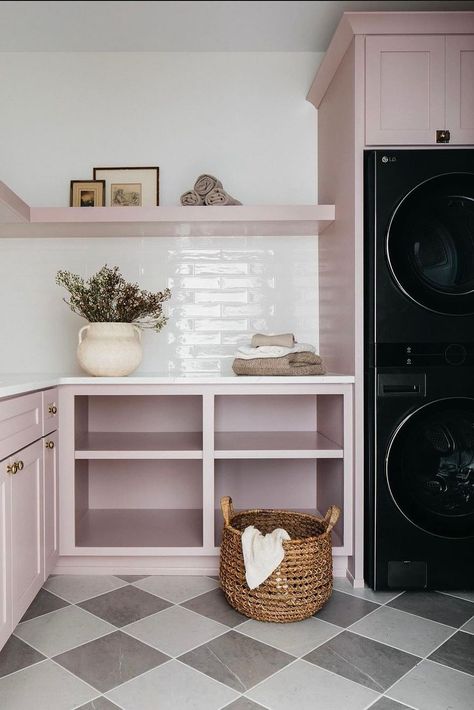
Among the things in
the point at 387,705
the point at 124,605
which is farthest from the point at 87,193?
the point at 387,705

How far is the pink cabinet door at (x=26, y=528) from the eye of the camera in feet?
5.97

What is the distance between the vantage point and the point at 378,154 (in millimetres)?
2303

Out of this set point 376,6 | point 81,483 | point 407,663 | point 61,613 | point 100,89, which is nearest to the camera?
point 407,663

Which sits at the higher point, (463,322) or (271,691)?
(463,322)

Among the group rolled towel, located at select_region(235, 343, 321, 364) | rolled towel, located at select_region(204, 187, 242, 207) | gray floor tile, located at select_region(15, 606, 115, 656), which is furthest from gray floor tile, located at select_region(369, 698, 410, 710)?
rolled towel, located at select_region(204, 187, 242, 207)

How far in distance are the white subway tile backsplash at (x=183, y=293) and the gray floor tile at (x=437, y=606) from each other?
1.34m

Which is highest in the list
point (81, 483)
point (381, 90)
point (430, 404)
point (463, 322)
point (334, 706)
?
point (381, 90)

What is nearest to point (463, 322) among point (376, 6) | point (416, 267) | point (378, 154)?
point (416, 267)

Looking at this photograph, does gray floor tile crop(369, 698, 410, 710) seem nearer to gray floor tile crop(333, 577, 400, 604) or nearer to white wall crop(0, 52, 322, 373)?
gray floor tile crop(333, 577, 400, 604)

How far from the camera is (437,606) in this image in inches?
87.4

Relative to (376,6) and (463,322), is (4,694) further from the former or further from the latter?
(376,6)

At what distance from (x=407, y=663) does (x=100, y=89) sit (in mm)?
2948

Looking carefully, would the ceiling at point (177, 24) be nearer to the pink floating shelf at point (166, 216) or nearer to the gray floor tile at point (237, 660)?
the pink floating shelf at point (166, 216)

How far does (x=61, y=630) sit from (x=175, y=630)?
392 mm
